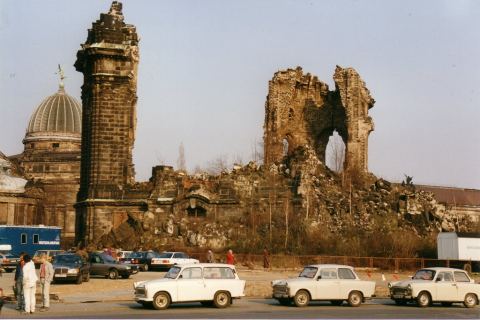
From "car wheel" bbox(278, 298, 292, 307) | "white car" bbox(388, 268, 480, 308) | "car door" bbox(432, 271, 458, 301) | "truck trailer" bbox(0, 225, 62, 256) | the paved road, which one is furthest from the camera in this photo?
"truck trailer" bbox(0, 225, 62, 256)

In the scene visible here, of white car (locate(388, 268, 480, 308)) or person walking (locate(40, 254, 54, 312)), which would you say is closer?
person walking (locate(40, 254, 54, 312))

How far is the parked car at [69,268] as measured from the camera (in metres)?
31.3

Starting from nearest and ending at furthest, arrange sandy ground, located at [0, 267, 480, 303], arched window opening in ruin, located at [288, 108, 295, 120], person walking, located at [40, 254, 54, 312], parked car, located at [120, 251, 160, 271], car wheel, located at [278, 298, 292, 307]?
person walking, located at [40, 254, 54, 312], car wheel, located at [278, 298, 292, 307], sandy ground, located at [0, 267, 480, 303], parked car, located at [120, 251, 160, 271], arched window opening in ruin, located at [288, 108, 295, 120]

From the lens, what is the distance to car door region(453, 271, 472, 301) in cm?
2494

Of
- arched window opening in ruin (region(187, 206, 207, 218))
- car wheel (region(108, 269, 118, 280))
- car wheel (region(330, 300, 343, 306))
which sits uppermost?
arched window opening in ruin (region(187, 206, 207, 218))

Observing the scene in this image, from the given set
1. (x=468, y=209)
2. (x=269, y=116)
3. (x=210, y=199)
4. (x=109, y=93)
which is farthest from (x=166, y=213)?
(x=468, y=209)

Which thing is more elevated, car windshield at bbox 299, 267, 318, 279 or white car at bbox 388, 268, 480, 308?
car windshield at bbox 299, 267, 318, 279

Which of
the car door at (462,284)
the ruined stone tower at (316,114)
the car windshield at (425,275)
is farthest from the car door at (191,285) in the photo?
the ruined stone tower at (316,114)

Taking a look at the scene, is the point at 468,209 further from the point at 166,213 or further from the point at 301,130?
the point at 166,213

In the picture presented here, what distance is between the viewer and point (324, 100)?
6875cm

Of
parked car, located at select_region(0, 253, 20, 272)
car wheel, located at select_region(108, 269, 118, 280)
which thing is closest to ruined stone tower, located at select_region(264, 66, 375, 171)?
parked car, located at select_region(0, 253, 20, 272)

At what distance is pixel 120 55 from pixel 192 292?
34136mm

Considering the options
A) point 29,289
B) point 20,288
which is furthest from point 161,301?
point 20,288

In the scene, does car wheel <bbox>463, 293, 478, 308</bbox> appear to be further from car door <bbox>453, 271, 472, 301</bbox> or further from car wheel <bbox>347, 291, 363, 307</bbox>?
car wheel <bbox>347, 291, 363, 307</bbox>
